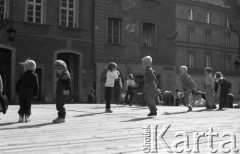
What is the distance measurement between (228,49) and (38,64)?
3468cm

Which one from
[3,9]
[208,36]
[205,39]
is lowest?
[3,9]

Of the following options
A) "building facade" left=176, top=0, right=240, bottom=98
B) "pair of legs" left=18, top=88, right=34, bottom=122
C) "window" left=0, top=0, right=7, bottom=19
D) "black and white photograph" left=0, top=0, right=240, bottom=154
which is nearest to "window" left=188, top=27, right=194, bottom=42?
"building facade" left=176, top=0, right=240, bottom=98

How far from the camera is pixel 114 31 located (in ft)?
92.6

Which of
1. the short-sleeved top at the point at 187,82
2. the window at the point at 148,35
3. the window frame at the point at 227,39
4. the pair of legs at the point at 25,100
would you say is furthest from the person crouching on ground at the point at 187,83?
the window frame at the point at 227,39

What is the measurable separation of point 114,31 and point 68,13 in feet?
11.9

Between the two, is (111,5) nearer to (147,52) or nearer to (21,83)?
(147,52)

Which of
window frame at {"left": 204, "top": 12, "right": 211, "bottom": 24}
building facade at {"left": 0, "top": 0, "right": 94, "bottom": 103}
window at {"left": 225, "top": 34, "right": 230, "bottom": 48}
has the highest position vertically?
window frame at {"left": 204, "top": 12, "right": 211, "bottom": 24}

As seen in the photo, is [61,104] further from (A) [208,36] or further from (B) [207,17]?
(B) [207,17]

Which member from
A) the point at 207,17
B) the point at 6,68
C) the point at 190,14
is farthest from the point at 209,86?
the point at 207,17

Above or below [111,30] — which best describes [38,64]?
below

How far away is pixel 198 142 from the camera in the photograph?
6277 mm

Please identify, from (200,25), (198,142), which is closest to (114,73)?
(198,142)

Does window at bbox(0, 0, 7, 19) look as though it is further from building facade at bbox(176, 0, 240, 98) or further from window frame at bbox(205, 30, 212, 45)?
window frame at bbox(205, 30, 212, 45)

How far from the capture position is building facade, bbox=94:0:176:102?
2747 cm
